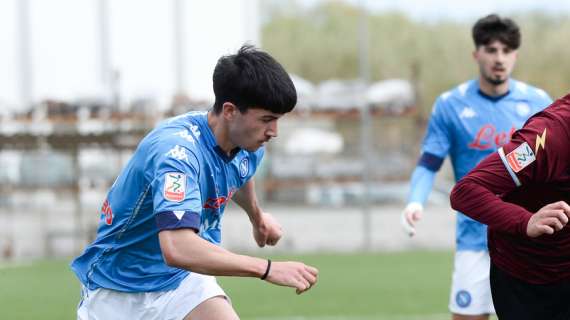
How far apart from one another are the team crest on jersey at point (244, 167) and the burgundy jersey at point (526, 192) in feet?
3.13

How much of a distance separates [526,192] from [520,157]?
27cm

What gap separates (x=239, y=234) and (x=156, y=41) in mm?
9473

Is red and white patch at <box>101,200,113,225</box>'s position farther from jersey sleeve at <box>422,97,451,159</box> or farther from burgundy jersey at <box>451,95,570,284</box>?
jersey sleeve at <box>422,97,451,159</box>

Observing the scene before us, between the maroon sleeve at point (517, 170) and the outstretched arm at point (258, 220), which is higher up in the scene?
the maroon sleeve at point (517, 170)

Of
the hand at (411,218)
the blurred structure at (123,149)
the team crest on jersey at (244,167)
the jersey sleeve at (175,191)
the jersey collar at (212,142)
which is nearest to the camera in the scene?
the jersey sleeve at (175,191)

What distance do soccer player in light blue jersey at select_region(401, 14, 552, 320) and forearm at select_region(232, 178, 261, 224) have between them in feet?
4.50

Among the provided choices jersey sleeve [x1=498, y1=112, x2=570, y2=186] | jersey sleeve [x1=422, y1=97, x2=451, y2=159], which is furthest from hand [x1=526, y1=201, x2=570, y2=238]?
jersey sleeve [x1=422, y1=97, x2=451, y2=159]

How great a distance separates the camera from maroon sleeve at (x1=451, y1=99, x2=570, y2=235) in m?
3.99

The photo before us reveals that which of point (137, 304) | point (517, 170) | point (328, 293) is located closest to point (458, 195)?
point (517, 170)

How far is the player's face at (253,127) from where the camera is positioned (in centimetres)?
412

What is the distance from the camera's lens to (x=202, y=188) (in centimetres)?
428

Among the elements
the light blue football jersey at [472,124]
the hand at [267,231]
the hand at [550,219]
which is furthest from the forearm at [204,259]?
the light blue football jersey at [472,124]

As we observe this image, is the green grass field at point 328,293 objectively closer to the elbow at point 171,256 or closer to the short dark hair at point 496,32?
the short dark hair at point 496,32

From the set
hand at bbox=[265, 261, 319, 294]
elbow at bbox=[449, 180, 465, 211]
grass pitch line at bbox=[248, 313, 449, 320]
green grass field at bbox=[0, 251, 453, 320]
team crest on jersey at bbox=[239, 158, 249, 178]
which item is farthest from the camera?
green grass field at bbox=[0, 251, 453, 320]
